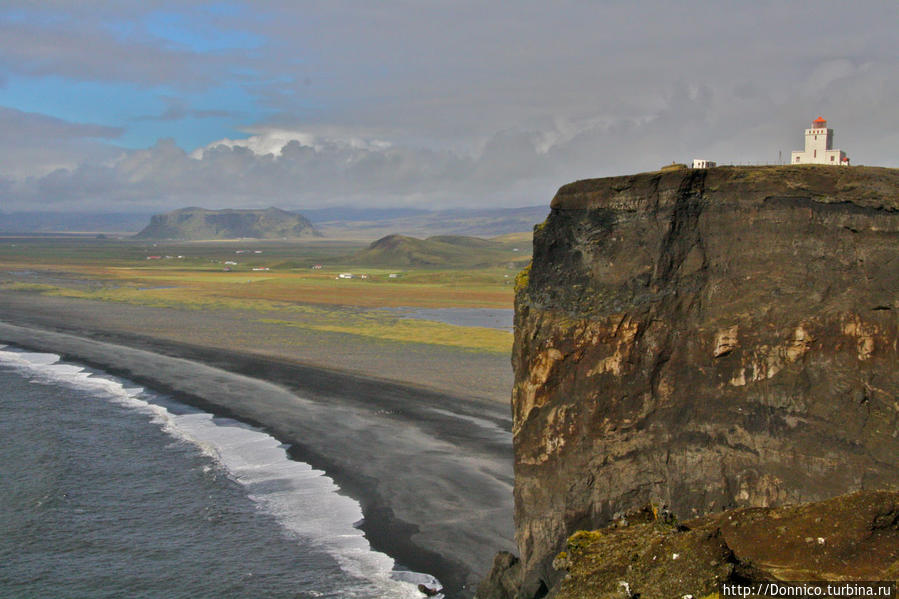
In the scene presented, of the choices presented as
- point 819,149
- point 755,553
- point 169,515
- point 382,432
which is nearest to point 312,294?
point 382,432

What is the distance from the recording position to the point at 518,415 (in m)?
24.0

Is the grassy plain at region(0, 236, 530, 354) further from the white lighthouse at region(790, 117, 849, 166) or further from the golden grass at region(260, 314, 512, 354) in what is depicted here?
the white lighthouse at region(790, 117, 849, 166)

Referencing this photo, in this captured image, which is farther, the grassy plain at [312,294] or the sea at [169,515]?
the grassy plain at [312,294]

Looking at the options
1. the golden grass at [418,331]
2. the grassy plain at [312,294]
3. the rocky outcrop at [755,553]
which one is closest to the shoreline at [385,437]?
the rocky outcrop at [755,553]

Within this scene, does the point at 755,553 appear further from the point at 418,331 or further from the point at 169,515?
the point at 418,331

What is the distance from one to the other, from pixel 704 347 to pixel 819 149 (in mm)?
8763

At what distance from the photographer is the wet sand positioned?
1230 inches

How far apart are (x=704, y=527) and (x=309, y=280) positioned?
15782 centimetres

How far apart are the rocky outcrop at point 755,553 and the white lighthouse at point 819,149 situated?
556 inches

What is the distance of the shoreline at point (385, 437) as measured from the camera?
31.0m

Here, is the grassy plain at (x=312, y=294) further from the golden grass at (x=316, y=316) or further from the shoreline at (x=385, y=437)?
the shoreline at (x=385, y=437)

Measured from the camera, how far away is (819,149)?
25062 millimetres

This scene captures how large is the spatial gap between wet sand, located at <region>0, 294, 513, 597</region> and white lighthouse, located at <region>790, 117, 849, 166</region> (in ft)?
57.0

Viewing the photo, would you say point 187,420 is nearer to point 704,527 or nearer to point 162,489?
point 162,489
